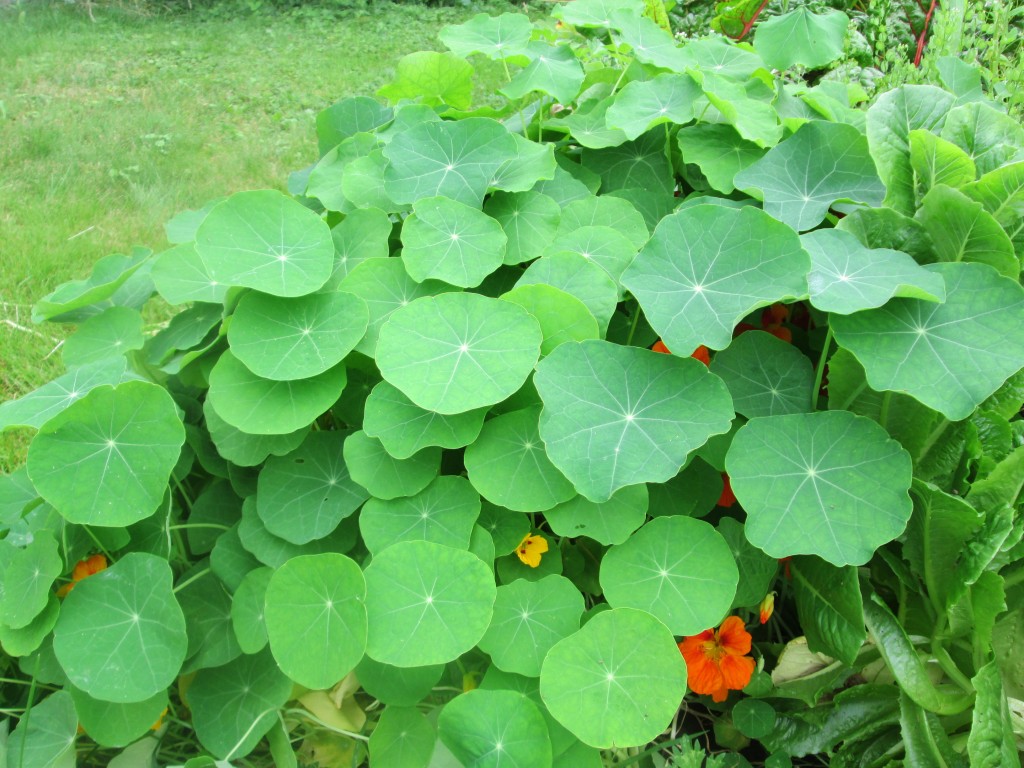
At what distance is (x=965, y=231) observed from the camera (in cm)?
122

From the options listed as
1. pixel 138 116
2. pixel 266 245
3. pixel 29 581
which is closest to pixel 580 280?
pixel 266 245

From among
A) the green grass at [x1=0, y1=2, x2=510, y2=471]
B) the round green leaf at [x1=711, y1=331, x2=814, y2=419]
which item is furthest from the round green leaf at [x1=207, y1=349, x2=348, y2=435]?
the green grass at [x1=0, y1=2, x2=510, y2=471]

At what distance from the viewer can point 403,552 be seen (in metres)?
1.17

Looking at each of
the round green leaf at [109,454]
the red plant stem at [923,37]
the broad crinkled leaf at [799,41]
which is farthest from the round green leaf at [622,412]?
the red plant stem at [923,37]

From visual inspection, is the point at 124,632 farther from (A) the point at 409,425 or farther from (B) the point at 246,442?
(A) the point at 409,425

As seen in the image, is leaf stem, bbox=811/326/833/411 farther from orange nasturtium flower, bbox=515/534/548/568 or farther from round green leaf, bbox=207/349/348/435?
round green leaf, bbox=207/349/348/435

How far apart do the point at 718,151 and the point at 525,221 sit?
1.23ft

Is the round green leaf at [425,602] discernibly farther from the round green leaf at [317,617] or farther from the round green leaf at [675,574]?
the round green leaf at [675,574]

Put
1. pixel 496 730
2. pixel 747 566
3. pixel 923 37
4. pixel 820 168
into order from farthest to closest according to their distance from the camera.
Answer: pixel 923 37, pixel 820 168, pixel 747 566, pixel 496 730

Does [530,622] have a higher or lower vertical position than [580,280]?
lower

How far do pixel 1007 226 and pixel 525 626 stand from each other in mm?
965

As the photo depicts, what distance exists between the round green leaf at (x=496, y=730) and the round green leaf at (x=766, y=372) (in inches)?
22.9

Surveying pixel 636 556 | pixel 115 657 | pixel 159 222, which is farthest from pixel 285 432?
pixel 159 222

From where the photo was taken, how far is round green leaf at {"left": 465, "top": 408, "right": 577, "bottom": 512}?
1200 millimetres
